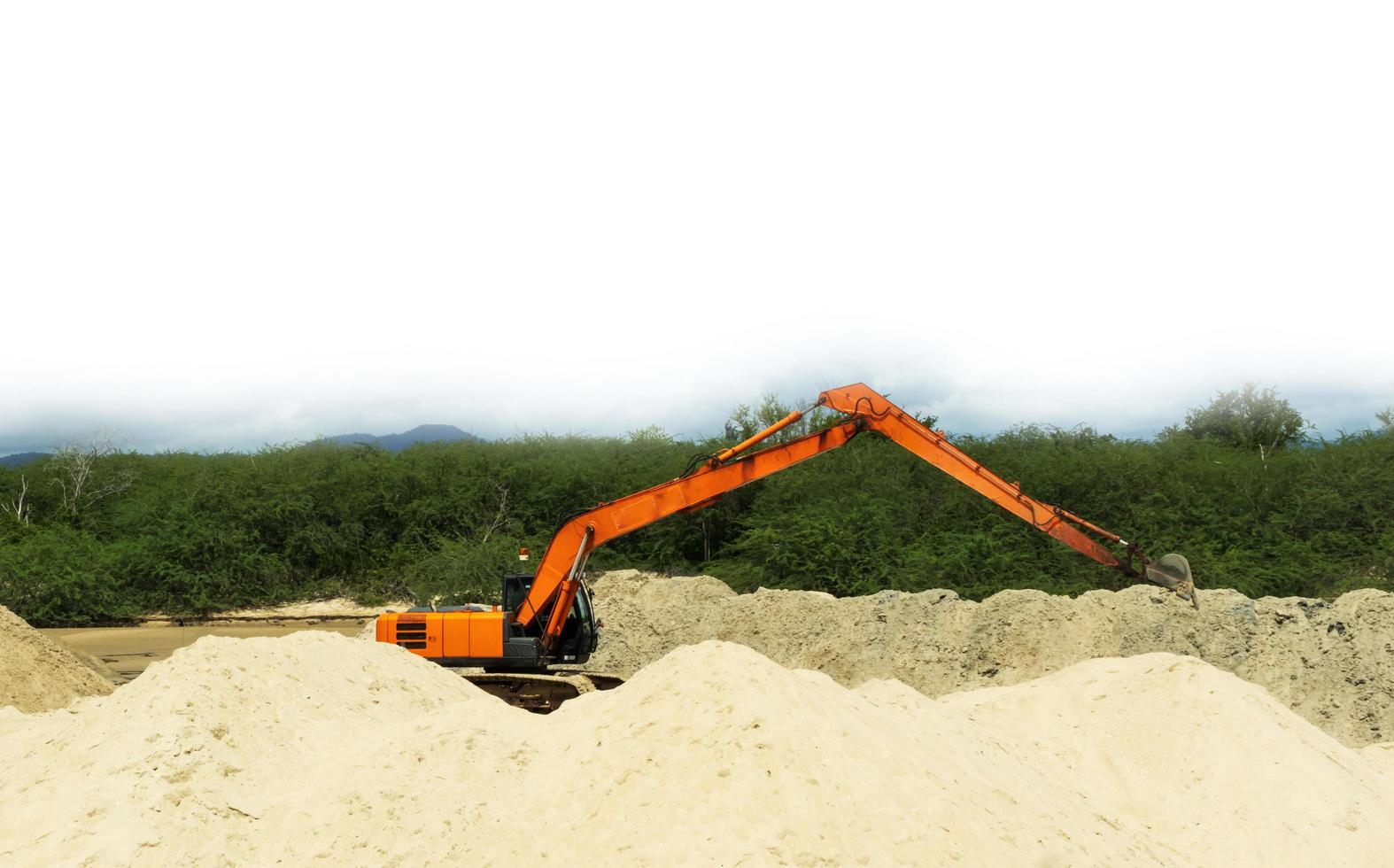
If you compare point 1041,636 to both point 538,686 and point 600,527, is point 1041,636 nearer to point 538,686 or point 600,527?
point 600,527

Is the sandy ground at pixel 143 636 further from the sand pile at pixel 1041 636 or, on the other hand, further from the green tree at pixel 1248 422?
the green tree at pixel 1248 422

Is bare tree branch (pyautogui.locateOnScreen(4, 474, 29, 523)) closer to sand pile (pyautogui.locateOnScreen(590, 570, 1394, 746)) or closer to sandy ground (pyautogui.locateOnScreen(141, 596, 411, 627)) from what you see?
sandy ground (pyautogui.locateOnScreen(141, 596, 411, 627))

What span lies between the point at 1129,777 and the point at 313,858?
21.4 feet

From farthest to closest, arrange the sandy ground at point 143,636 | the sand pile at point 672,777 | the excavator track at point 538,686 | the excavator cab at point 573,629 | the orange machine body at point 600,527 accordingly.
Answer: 1. the sandy ground at point 143,636
2. the excavator cab at point 573,629
3. the orange machine body at point 600,527
4. the excavator track at point 538,686
5. the sand pile at point 672,777

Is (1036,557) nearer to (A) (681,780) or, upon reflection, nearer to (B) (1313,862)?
(B) (1313,862)

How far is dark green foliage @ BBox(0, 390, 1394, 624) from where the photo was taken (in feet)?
59.7

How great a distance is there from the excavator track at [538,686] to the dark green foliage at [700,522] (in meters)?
7.05

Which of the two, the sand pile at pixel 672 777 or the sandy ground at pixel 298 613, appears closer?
the sand pile at pixel 672 777

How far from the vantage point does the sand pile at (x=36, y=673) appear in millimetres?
11453

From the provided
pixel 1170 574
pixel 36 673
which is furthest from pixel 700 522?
pixel 36 673

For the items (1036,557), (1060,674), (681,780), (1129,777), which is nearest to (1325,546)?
(1036,557)

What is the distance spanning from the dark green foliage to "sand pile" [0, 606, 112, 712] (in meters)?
9.93

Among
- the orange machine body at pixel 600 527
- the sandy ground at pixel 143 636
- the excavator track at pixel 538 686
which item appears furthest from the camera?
the sandy ground at pixel 143 636

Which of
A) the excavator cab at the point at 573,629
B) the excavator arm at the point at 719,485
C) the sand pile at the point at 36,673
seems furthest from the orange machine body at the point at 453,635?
the sand pile at the point at 36,673
